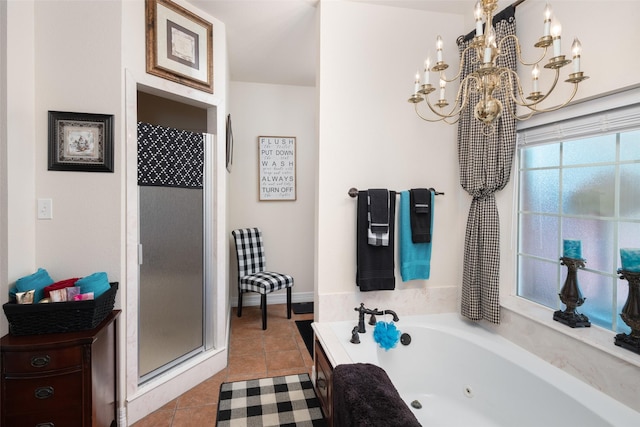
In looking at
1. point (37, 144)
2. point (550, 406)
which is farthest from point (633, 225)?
point (37, 144)

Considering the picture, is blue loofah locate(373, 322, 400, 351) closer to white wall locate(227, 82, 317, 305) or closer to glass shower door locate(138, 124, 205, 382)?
glass shower door locate(138, 124, 205, 382)

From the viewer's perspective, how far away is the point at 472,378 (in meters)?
1.98

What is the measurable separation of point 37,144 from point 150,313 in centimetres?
118

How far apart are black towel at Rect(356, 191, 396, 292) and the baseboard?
80.8 inches

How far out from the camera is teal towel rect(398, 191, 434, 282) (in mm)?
2324

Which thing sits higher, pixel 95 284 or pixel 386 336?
pixel 95 284

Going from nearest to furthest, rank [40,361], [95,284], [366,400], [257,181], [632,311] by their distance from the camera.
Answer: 1. [366,400]
2. [632,311]
3. [40,361]
4. [95,284]
5. [257,181]

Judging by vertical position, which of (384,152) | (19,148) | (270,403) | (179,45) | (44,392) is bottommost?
(270,403)

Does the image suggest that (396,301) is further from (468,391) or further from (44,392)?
(44,392)

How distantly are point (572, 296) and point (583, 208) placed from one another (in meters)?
0.47

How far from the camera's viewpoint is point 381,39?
2.32 metres

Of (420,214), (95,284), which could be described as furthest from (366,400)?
(95,284)

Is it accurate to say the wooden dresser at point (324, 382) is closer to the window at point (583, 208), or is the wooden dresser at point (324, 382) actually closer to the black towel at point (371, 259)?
the black towel at point (371, 259)

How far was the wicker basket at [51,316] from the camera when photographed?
5.17 ft
